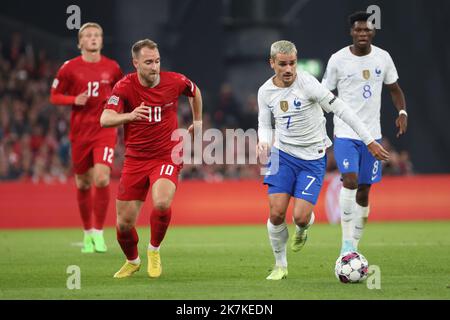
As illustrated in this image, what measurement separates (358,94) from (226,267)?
2386 millimetres

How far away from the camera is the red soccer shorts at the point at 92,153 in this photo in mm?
13594

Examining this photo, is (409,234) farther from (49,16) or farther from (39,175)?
(49,16)

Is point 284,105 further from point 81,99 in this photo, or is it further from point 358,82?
point 81,99

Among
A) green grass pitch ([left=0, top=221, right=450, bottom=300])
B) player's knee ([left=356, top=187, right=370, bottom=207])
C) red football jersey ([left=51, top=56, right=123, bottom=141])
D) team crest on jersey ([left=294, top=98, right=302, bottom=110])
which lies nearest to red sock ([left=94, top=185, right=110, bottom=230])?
green grass pitch ([left=0, top=221, right=450, bottom=300])

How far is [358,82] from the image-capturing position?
1158 cm

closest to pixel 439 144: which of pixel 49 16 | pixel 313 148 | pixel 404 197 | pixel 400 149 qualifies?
pixel 400 149

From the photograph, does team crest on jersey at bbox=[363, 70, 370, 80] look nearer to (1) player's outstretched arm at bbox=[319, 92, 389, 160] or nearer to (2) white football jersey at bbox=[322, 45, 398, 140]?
(2) white football jersey at bbox=[322, 45, 398, 140]

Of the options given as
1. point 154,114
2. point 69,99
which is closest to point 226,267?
point 154,114

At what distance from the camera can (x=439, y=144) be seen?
29094mm

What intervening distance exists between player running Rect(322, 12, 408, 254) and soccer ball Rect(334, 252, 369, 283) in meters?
1.85

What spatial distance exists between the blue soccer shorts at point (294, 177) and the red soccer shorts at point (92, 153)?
12.7 feet

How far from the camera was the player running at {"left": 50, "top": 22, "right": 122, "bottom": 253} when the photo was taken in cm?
1362

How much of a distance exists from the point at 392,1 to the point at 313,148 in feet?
66.2

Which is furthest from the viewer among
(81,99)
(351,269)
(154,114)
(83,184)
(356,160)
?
(83,184)
